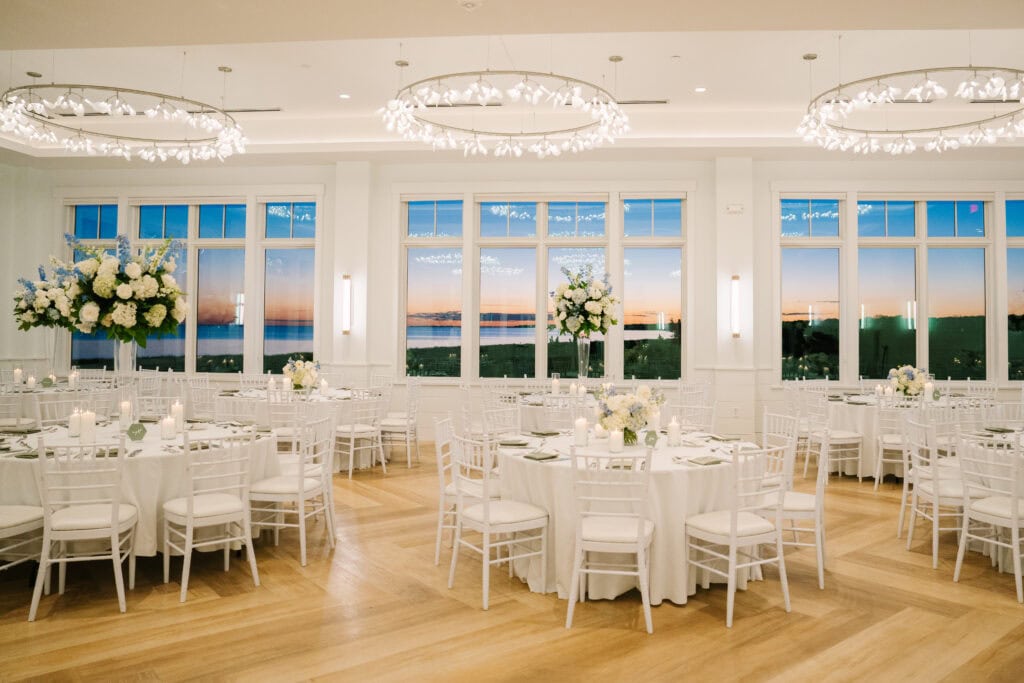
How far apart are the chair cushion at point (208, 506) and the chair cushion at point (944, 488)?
491 cm

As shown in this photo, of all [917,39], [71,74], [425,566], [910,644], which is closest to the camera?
[910,644]

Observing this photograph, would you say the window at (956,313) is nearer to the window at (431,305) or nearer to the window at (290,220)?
the window at (431,305)

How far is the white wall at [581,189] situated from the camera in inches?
394

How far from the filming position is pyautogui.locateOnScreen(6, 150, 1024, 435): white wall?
1002 cm

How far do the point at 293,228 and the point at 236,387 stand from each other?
2785mm

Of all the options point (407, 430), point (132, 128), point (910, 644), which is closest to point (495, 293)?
point (407, 430)

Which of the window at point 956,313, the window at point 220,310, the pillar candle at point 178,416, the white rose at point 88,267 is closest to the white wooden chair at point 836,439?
the window at point 956,313

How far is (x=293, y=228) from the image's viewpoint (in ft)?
36.7

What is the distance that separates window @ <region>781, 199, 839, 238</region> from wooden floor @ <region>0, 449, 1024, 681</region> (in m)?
6.48

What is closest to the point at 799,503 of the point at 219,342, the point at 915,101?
the point at 915,101

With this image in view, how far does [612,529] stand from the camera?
3.88m

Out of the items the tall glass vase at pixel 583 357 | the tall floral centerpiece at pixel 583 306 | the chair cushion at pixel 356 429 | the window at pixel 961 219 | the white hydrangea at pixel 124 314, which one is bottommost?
the chair cushion at pixel 356 429

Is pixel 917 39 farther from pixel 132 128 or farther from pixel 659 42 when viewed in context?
pixel 132 128

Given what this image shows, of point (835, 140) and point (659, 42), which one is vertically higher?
point (659, 42)
